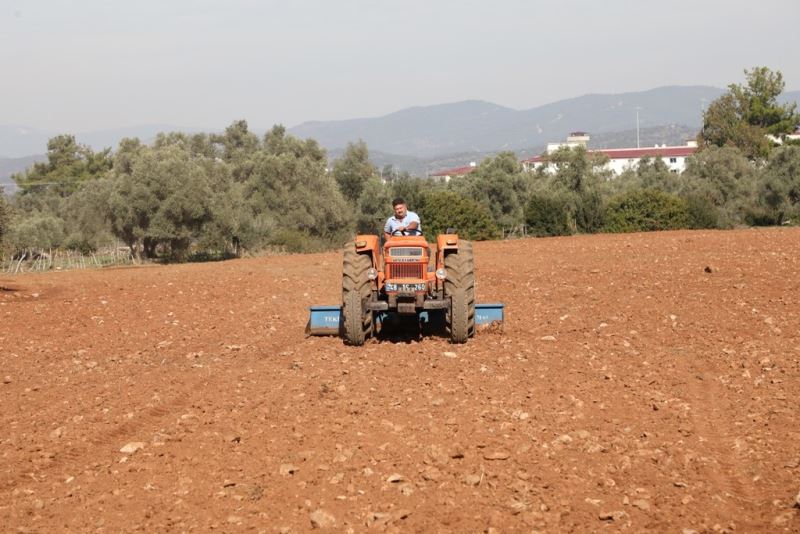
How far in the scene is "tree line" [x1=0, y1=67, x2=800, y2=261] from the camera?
142 feet

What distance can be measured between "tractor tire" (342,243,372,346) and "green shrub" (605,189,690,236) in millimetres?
32338

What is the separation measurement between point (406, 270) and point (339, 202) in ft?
136

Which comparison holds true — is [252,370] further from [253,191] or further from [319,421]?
[253,191]

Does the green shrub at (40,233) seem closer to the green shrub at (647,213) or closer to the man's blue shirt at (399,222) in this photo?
the green shrub at (647,213)

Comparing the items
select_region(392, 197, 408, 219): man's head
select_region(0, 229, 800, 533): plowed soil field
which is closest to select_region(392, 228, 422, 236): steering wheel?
select_region(392, 197, 408, 219): man's head

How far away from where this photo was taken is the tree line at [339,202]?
43.4 meters

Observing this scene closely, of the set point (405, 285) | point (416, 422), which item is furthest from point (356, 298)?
point (416, 422)

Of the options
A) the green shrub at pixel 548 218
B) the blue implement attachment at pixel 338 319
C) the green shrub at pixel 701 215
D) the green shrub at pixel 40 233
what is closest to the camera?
the blue implement attachment at pixel 338 319

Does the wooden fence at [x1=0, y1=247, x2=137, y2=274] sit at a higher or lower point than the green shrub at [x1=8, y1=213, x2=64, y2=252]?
lower

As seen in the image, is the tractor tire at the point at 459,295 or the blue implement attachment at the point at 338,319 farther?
the blue implement attachment at the point at 338,319

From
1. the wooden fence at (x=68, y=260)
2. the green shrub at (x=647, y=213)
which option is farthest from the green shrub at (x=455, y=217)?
the wooden fence at (x=68, y=260)

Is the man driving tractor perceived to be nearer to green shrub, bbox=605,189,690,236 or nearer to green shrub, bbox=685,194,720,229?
green shrub, bbox=605,189,690,236

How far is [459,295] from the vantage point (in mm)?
11969

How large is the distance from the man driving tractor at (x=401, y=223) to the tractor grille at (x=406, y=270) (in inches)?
25.2
